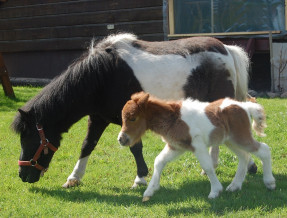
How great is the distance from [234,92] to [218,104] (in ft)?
3.54

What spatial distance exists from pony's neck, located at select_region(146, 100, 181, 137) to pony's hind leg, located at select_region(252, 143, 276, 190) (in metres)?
0.97

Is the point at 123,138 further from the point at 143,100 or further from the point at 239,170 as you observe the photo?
the point at 239,170

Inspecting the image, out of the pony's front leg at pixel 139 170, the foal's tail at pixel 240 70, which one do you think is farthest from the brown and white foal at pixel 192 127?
the foal's tail at pixel 240 70

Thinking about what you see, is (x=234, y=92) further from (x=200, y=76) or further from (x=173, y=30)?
(x=173, y=30)

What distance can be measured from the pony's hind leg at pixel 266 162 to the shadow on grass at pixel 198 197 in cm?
9

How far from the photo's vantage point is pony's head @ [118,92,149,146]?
4.62 meters

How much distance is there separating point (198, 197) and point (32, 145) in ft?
6.92

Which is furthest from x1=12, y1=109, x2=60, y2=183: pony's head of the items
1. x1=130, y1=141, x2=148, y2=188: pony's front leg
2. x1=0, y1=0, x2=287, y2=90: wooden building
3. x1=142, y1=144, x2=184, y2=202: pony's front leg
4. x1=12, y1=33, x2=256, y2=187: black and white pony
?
x1=0, y1=0, x2=287, y2=90: wooden building

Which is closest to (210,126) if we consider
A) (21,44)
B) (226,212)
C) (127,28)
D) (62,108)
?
(226,212)

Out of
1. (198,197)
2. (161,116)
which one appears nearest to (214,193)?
(198,197)

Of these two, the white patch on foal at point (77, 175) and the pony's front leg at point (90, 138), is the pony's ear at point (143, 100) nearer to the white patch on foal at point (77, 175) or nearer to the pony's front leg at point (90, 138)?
the pony's front leg at point (90, 138)

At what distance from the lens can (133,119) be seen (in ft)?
15.3

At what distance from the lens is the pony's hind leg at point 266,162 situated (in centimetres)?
485

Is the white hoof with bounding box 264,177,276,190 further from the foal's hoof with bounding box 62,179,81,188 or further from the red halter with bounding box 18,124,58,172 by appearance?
the red halter with bounding box 18,124,58,172
